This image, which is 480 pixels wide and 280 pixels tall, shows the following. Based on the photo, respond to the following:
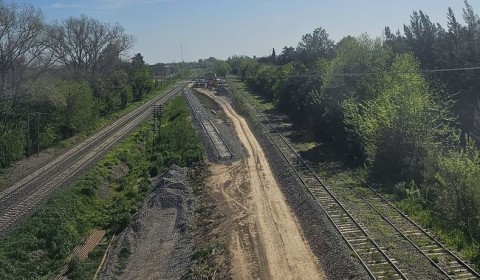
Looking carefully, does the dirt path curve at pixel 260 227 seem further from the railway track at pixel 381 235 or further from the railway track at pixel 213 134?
the railway track at pixel 213 134

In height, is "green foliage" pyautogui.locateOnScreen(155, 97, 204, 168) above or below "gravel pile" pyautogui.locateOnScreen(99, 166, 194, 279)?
above

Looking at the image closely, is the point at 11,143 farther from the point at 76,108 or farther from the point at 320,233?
the point at 320,233

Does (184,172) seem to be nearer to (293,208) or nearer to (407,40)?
(293,208)

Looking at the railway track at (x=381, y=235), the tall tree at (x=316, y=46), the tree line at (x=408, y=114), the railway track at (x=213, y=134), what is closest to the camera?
the railway track at (x=381, y=235)

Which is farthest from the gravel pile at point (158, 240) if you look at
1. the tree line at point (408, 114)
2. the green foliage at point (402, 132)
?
the green foliage at point (402, 132)

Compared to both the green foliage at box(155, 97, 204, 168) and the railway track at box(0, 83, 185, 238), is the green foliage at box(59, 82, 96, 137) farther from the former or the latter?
the green foliage at box(155, 97, 204, 168)

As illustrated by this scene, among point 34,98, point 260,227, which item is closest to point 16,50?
point 34,98

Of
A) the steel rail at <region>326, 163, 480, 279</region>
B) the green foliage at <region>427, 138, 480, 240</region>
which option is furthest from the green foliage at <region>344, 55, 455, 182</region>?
the green foliage at <region>427, 138, 480, 240</region>
